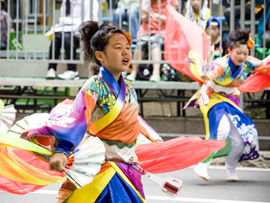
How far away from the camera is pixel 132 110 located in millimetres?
2914

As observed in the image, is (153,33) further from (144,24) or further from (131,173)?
(131,173)

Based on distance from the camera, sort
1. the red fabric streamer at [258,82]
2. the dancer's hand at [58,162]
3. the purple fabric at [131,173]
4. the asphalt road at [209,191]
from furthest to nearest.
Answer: the red fabric streamer at [258,82], the asphalt road at [209,191], the purple fabric at [131,173], the dancer's hand at [58,162]

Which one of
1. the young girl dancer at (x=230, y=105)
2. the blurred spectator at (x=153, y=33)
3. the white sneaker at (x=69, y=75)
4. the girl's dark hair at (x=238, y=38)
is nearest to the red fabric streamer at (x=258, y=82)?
the young girl dancer at (x=230, y=105)

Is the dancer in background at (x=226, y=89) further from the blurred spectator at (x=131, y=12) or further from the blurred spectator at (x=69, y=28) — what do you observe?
the blurred spectator at (x=69, y=28)

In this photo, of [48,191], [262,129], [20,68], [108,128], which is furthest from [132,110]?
[20,68]

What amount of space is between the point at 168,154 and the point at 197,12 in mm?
3848

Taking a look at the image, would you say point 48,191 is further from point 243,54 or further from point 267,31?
point 267,31

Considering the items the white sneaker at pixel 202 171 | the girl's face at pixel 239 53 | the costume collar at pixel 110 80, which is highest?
the girl's face at pixel 239 53

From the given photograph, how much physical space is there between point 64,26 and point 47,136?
4894mm

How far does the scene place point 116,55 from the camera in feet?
9.71

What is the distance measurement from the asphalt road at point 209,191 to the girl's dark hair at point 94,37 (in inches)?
77.1

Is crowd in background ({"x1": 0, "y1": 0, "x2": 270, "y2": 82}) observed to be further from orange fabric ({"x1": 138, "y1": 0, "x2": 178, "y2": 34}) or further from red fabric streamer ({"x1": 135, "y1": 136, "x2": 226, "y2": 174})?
red fabric streamer ({"x1": 135, "y1": 136, "x2": 226, "y2": 174})

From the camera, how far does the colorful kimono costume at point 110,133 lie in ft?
8.93

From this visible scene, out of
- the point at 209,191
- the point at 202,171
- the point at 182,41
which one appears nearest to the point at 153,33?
the point at 182,41
